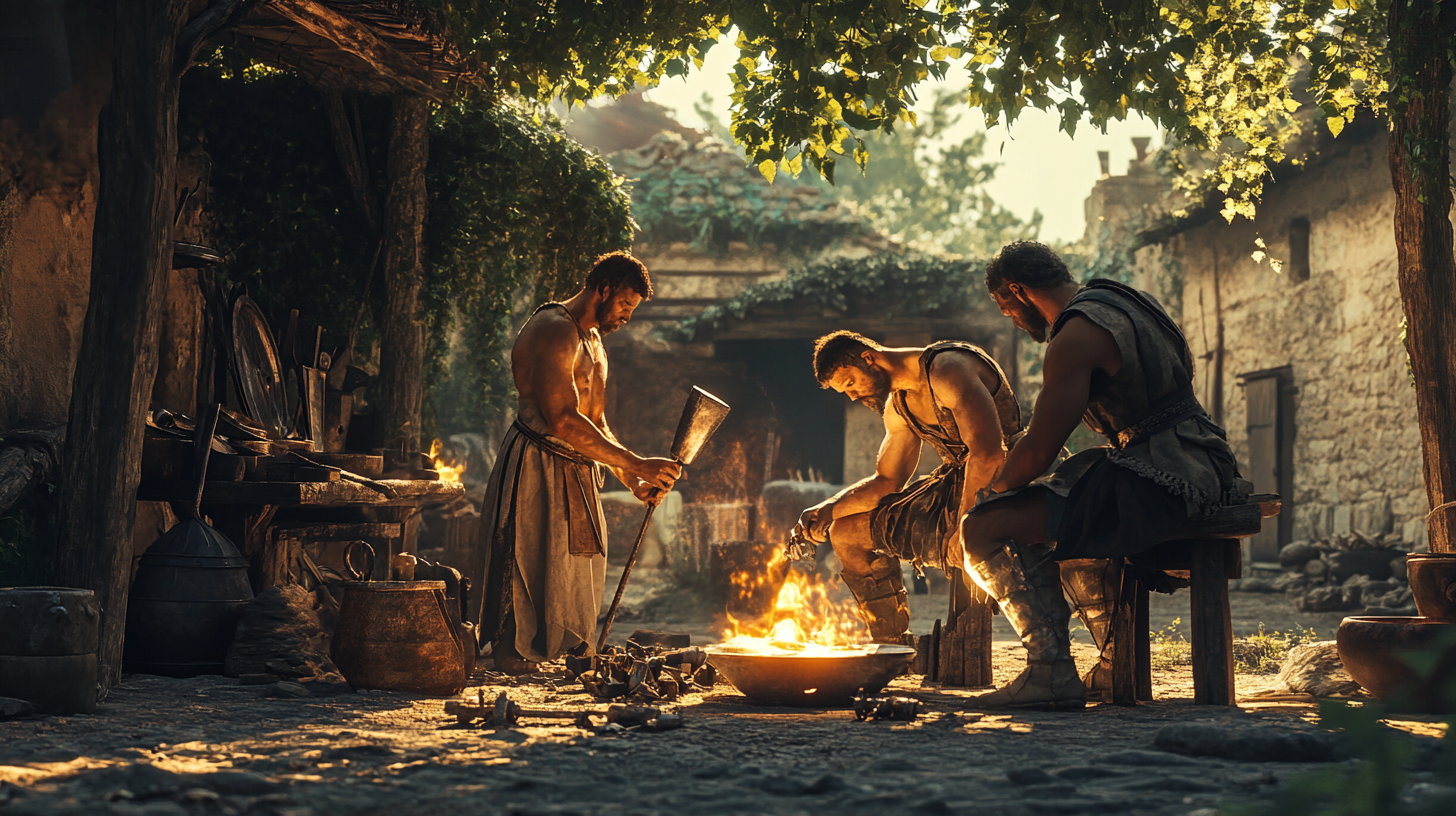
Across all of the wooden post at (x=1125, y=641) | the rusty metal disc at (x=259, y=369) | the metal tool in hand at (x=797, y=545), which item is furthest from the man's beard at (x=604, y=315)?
the wooden post at (x=1125, y=641)

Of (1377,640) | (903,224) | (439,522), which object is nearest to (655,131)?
(903,224)

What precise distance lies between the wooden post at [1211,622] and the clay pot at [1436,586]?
717 mm

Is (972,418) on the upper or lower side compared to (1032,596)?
upper

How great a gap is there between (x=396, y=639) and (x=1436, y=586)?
3551mm

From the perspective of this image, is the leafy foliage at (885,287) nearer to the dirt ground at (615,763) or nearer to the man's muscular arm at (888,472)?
the man's muscular arm at (888,472)

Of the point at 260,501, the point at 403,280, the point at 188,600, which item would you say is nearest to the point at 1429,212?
the point at 260,501

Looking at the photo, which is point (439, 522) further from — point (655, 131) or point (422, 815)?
point (655, 131)

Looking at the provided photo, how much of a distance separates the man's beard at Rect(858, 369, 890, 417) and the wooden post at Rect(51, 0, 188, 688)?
111 inches

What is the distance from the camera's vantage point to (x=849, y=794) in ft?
7.57

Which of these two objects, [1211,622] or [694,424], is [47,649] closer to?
[694,424]

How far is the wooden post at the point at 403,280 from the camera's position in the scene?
291 inches

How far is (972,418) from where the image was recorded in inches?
177

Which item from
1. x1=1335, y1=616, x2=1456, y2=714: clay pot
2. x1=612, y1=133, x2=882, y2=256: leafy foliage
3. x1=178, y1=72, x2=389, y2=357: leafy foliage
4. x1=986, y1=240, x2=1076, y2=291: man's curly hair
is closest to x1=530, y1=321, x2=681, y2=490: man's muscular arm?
x1=986, y1=240, x2=1076, y2=291: man's curly hair

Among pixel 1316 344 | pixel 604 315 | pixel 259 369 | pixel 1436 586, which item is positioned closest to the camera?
pixel 1436 586
